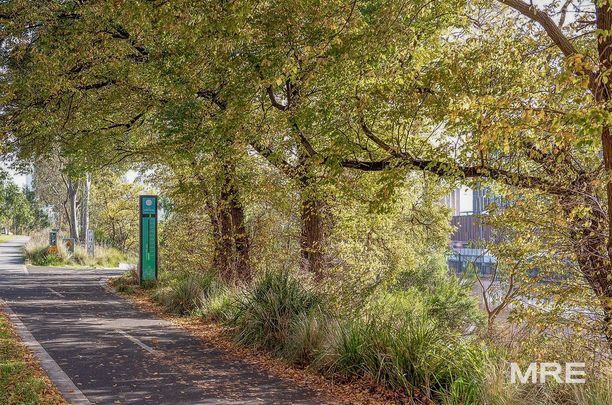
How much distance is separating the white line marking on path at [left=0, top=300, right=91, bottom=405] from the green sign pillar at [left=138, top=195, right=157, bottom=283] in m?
8.28

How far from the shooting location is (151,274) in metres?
22.3

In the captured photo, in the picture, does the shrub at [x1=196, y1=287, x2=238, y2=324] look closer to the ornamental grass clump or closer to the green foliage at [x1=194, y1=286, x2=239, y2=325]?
the green foliage at [x1=194, y1=286, x2=239, y2=325]

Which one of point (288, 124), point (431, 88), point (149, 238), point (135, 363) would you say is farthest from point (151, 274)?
point (431, 88)

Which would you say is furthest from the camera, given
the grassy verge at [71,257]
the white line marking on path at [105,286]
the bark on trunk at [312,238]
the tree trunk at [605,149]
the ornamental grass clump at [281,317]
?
the grassy verge at [71,257]

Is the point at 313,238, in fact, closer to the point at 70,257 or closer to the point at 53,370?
the point at 53,370

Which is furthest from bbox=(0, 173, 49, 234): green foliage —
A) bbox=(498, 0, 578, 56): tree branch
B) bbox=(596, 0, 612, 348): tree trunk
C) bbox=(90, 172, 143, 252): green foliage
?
bbox=(498, 0, 578, 56): tree branch

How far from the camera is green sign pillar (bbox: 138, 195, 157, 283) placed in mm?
22188

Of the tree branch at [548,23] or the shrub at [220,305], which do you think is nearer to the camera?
the tree branch at [548,23]

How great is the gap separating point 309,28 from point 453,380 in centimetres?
698

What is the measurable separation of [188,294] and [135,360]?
6581 mm

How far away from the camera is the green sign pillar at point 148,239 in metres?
22.2

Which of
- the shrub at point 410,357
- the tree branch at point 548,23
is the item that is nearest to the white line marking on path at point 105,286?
the shrub at point 410,357

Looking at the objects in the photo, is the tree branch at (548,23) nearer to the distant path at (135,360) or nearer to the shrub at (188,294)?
the distant path at (135,360)

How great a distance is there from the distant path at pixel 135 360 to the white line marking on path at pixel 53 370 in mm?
Result: 79
